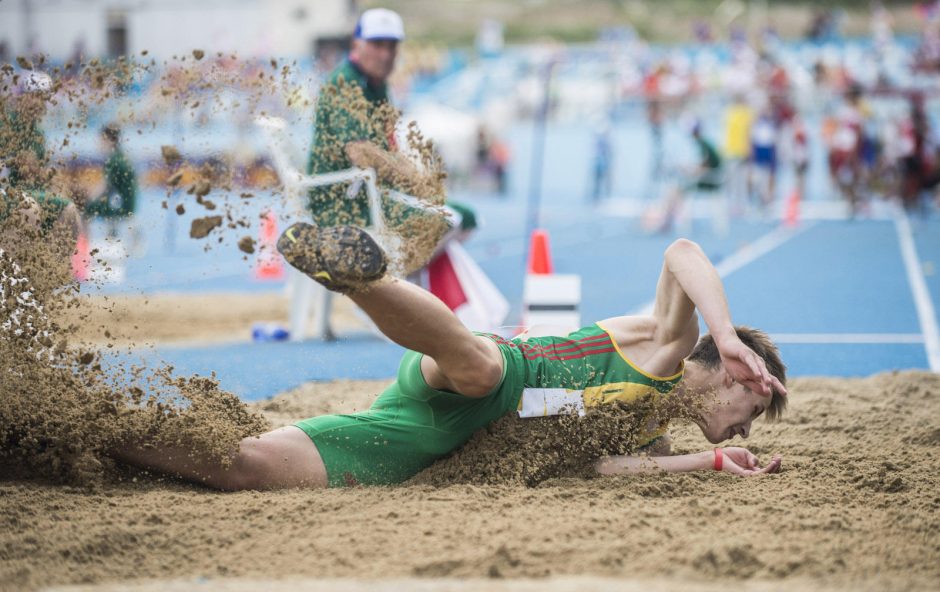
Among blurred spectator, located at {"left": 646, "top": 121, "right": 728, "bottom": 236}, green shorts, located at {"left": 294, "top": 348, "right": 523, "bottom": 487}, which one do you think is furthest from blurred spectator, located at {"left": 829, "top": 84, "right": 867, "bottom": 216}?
green shorts, located at {"left": 294, "top": 348, "right": 523, "bottom": 487}

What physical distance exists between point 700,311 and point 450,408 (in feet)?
3.23

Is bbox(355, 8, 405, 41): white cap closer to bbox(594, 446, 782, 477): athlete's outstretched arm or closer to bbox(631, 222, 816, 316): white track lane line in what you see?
bbox(594, 446, 782, 477): athlete's outstretched arm

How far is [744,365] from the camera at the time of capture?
11.5ft

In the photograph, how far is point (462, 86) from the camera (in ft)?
102

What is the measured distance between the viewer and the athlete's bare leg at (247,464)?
377 cm

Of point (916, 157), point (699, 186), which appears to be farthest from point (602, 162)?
point (916, 157)

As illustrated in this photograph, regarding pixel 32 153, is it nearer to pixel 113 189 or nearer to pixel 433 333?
pixel 113 189

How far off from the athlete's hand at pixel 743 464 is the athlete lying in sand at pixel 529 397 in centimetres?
2

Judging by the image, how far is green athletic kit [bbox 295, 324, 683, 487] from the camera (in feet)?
12.5

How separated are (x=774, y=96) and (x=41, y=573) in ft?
58.8

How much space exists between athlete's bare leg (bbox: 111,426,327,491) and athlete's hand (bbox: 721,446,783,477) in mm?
1591

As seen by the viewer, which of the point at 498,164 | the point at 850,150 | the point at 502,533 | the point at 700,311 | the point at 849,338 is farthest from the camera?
the point at 498,164

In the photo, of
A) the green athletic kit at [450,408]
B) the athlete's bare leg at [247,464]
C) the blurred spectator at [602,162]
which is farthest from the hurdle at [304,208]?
the blurred spectator at [602,162]

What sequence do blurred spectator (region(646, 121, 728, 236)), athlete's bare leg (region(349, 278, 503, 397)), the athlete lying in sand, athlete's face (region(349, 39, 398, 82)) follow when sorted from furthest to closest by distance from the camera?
blurred spectator (region(646, 121, 728, 236))
athlete's face (region(349, 39, 398, 82))
the athlete lying in sand
athlete's bare leg (region(349, 278, 503, 397))
